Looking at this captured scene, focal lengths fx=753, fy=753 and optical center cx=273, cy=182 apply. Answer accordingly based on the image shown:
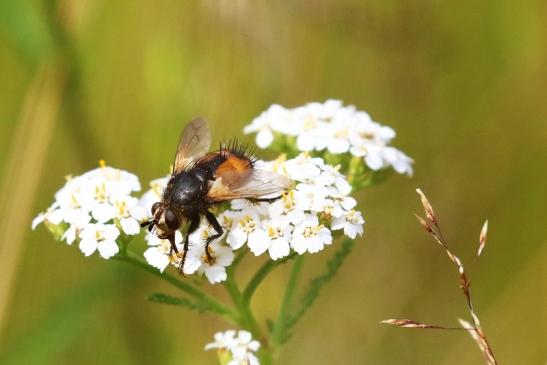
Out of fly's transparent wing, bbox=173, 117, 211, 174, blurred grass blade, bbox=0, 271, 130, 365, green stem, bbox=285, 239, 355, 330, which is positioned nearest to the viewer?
green stem, bbox=285, 239, 355, 330

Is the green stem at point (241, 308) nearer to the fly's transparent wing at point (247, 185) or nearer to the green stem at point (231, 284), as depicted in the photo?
the green stem at point (231, 284)

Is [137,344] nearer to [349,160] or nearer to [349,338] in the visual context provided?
[349,338]

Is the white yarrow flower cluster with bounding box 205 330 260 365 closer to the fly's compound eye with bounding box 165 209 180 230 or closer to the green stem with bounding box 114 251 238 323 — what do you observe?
the green stem with bounding box 114 251 238 323

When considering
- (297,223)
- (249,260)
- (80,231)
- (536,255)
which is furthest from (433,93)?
(80,231)

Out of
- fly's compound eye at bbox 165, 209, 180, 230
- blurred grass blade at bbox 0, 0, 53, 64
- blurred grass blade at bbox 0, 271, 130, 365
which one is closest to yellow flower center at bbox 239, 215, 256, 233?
fly's compound eye at bbox 165, 209, 180, 230

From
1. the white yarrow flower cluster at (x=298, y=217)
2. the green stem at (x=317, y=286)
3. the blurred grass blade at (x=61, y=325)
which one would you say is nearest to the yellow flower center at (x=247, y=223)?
the white yarrow flower cluster at (x=298, y=217)
